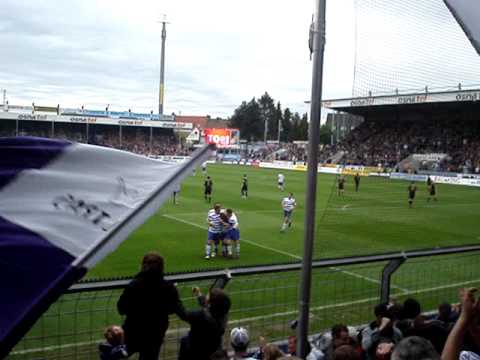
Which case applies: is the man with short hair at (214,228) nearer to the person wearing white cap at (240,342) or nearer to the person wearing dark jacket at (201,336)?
the person wearing white cap at (240,342)

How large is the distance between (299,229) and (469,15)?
18237 mm

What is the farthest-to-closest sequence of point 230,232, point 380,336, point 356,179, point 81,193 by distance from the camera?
point 230,232, point 356,179, point 380,336, point 81,193

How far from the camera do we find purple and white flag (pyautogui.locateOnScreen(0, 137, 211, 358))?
213 cm

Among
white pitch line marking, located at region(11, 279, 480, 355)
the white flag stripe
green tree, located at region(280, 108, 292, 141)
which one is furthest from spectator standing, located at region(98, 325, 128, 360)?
green tree, located at region(280, 108, 292, 141)

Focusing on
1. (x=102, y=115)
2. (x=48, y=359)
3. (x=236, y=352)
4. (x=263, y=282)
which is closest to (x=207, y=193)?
(x=263, y=282)

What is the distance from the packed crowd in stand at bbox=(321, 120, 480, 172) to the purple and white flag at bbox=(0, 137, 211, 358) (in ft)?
143

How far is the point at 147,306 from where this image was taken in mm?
4016

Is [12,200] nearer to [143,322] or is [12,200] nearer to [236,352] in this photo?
[143,322]

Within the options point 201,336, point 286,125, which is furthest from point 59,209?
point 286,125

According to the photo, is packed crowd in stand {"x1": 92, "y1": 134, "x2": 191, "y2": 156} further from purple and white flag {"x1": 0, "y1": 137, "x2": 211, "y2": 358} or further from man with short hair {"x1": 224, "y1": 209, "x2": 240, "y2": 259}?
purple and white flag {"x1": 0, "y1": 137, "x2": 211, "y2": 358}

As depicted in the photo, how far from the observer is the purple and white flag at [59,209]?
213 cm

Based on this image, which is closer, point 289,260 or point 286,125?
point 289,260

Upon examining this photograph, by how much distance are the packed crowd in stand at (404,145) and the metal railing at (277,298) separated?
33622 millimetres

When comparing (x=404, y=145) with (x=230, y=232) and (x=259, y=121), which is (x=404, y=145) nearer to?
(x=230, y=232)
